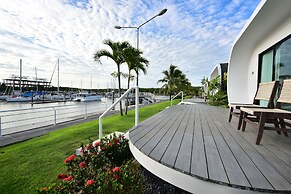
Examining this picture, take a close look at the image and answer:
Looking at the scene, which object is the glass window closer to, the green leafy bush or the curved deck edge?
the green leafy bush

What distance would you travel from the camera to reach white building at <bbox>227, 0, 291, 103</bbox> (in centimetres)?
464

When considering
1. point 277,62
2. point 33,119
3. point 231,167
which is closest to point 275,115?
point 231,167

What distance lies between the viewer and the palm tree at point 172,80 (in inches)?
1019

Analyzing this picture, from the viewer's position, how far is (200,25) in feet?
35.8

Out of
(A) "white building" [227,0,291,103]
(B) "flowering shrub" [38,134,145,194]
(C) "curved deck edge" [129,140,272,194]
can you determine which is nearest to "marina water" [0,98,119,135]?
(B) "flowering shrub" [38,134,145,194]

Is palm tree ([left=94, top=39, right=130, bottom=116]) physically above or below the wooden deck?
above

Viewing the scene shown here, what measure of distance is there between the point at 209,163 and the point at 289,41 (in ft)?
17.0

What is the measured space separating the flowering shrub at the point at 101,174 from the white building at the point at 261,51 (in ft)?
17.2

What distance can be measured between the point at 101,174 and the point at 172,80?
24.8m

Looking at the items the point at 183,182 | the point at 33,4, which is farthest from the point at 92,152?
the point at 33,4

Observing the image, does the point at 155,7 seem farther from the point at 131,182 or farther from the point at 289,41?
the point at 131,182

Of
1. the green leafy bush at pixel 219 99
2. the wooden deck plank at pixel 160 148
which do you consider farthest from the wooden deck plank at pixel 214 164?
the green leafy bush at pixel 219 99

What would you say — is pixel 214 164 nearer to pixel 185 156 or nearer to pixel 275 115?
pixel 185 156

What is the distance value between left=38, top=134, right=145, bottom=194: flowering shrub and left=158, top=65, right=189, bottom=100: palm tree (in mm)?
23246
